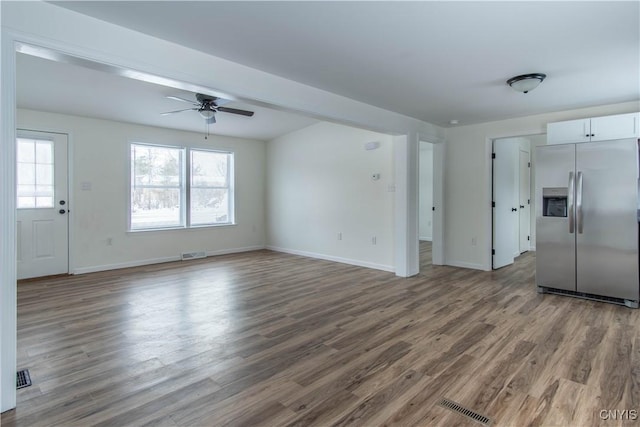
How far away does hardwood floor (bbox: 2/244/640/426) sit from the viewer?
199 cm

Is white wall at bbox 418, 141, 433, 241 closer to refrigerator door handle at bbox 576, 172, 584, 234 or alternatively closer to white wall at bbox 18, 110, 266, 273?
refrigerator door handle at bbox 576, 172, 584, 234

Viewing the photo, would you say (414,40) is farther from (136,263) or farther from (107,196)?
(136,263)

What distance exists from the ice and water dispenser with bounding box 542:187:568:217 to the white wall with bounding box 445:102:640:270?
4.31ft

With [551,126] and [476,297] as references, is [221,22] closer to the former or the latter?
[476,297]

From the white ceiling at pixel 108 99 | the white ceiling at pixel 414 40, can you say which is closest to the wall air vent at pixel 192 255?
the white ceiling at pixel 108 99

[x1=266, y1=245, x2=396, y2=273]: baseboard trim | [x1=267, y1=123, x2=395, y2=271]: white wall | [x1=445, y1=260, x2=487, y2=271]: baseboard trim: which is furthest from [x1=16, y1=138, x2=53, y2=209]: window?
[x1=445, y1=260, x2=487, y2=271]: baseboard trim

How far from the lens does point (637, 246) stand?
3781mm

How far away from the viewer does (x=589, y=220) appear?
13.2ft

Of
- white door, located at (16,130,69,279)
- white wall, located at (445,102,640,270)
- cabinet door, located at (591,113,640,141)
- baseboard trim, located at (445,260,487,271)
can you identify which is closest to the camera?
cabinet door, located at (591,113,640,141)

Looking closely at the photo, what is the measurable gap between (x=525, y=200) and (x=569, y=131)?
10.7ft

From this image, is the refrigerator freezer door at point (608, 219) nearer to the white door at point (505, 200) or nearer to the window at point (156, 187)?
the white door at point (505, 200)

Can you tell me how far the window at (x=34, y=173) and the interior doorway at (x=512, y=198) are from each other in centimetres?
691

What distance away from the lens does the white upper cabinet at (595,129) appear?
3.96 m

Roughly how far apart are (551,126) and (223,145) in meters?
5.70
